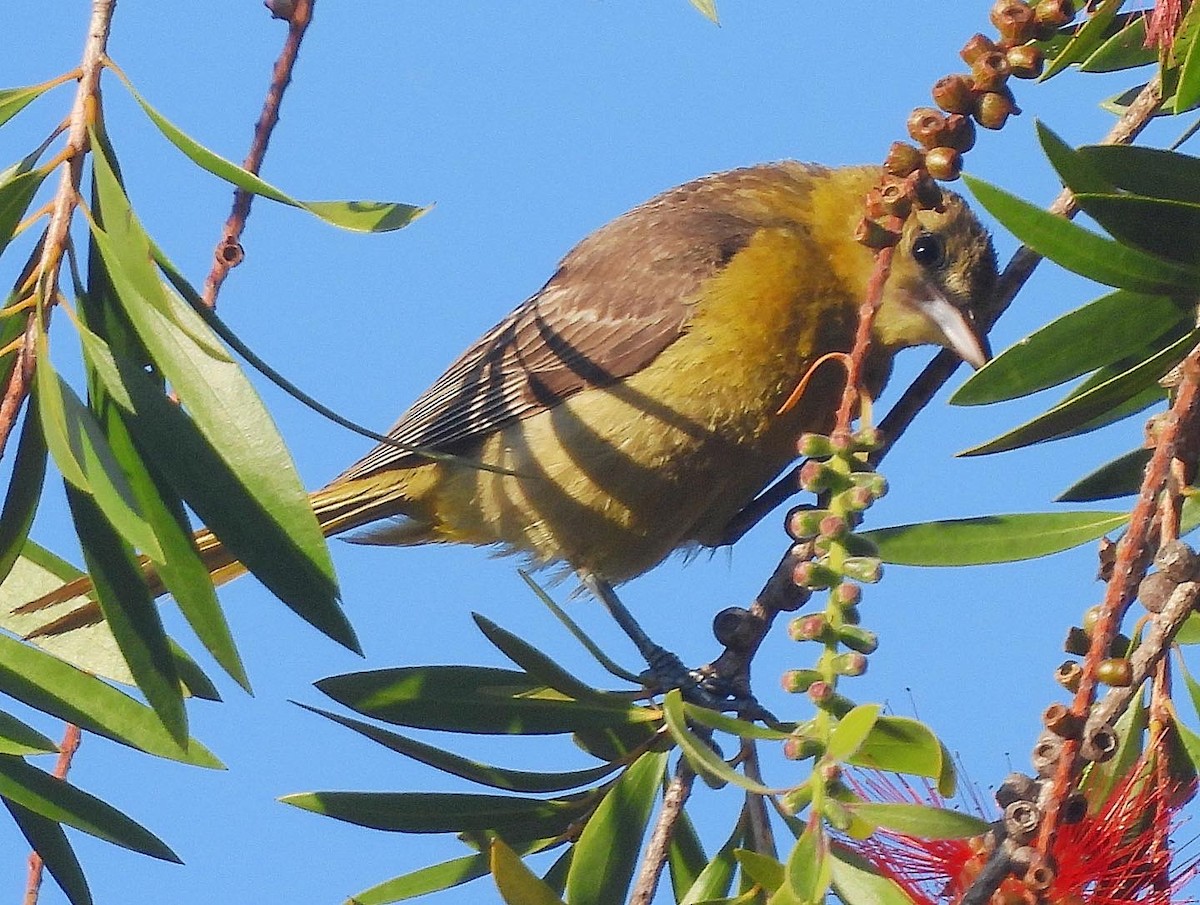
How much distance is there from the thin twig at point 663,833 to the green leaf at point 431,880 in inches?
11.1

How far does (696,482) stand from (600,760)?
5.67ft

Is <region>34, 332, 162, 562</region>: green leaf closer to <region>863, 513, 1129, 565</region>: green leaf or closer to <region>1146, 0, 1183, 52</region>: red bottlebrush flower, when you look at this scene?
<region>863, 513, 1129, 565</region>: green leaf

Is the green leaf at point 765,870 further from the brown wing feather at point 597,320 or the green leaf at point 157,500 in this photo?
the brown wing feather at point 597,320

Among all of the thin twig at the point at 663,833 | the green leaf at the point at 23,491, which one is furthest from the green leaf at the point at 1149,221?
the green leaf at the point at 23,491

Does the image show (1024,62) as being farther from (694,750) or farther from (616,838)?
(616,838)

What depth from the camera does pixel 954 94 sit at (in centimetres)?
181

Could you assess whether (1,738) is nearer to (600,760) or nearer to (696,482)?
(600,760)

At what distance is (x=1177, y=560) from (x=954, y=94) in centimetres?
58

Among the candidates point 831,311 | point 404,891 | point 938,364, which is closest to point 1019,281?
point 938,364

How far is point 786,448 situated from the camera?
4145 millimetres

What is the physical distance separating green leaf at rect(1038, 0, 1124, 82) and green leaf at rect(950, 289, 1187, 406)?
0.44 meters

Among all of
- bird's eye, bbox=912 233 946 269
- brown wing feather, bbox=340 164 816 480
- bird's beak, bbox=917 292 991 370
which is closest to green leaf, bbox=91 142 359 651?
bird's beak, bbox=917 292 991 370

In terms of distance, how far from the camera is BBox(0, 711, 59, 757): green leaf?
2129 mm

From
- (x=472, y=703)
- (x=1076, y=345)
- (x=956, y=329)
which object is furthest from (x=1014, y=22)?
(x=956, y=329)
